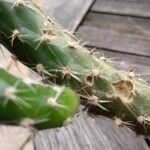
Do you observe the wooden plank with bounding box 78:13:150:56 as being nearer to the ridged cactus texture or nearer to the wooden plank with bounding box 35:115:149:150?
the wooden plank with bounding box 35:115:149:150

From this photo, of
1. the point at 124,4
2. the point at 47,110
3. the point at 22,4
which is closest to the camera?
the point at 47,110

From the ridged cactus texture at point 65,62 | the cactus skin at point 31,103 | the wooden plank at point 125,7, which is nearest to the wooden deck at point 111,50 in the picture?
the wooden plank at point 125,7

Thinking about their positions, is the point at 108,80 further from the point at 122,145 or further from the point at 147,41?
the point at 147,41

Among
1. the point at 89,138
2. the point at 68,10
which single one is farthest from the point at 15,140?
the point at 68,10

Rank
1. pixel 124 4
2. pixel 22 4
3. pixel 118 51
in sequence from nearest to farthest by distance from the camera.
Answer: pixel 22 4 < pixel 118 51 < pixel 124 4

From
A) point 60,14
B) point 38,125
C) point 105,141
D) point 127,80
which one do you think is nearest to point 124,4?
point 60,14

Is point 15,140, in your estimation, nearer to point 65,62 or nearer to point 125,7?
point 65,62

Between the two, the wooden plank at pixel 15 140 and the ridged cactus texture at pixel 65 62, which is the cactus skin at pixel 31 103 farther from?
the wooden plank at pixel 15 140
